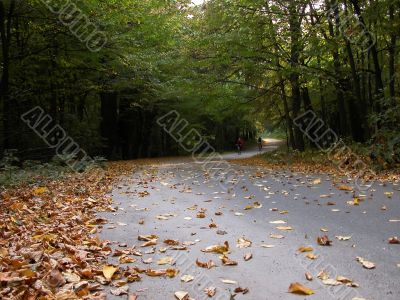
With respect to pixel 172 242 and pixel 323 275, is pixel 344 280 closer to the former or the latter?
pixel 323 275

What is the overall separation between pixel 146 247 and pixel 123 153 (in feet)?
94.7

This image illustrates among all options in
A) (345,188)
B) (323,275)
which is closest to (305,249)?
(323,275)

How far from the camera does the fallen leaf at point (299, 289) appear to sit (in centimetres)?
359

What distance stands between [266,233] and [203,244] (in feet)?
3.17

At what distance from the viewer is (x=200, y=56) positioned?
21844mm

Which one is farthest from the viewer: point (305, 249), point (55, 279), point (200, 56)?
point (200, 56)

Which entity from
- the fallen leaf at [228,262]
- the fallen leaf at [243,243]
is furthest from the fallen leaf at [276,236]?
the fallen leaf at [228,262]

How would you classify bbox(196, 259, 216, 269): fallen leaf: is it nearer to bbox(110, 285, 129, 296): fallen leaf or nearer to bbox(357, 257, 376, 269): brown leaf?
bbox(110, 285, 129, 296): fallen leaf

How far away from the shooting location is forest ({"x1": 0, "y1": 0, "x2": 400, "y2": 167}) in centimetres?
1424

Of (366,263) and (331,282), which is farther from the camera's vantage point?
(366,263)

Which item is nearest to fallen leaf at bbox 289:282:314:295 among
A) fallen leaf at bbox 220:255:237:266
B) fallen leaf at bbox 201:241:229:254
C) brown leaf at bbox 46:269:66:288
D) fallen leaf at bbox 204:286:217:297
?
fallen leaf at bbox 204:286:217:297

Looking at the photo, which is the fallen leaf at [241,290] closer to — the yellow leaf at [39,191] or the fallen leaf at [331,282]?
the fallen leaf at [331,282]

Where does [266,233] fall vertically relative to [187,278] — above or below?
below

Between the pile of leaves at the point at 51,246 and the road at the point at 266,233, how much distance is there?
345 millimetres
